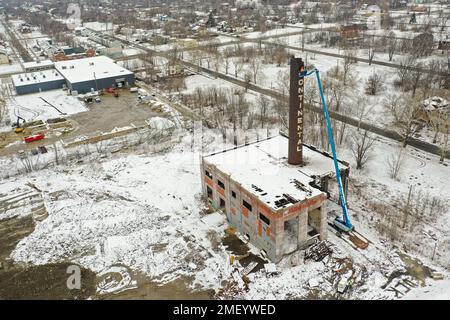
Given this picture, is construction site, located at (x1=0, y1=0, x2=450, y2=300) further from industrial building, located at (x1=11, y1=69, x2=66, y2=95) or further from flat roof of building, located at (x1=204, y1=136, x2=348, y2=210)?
industrial building, located at (x1=11, y1=69, x2=66, y2=95)

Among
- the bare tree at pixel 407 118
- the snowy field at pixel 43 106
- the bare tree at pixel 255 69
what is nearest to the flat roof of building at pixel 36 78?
the snowy field at pixel 43 106

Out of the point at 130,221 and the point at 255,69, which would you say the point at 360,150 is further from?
the point at 255,69

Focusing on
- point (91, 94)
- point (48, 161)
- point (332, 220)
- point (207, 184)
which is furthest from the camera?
point (91, 94)

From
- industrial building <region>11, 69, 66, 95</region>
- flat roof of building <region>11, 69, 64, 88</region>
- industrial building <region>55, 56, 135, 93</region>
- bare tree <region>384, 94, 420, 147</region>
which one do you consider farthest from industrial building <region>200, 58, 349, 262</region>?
Result: flat roof of building <region>11, 69, 64, 88</region>

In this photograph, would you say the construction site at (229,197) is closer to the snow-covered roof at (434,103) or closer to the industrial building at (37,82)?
the snow-covered roof at (434,103)

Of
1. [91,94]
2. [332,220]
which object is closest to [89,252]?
[332,220]

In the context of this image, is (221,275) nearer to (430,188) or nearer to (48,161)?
(430,188)
